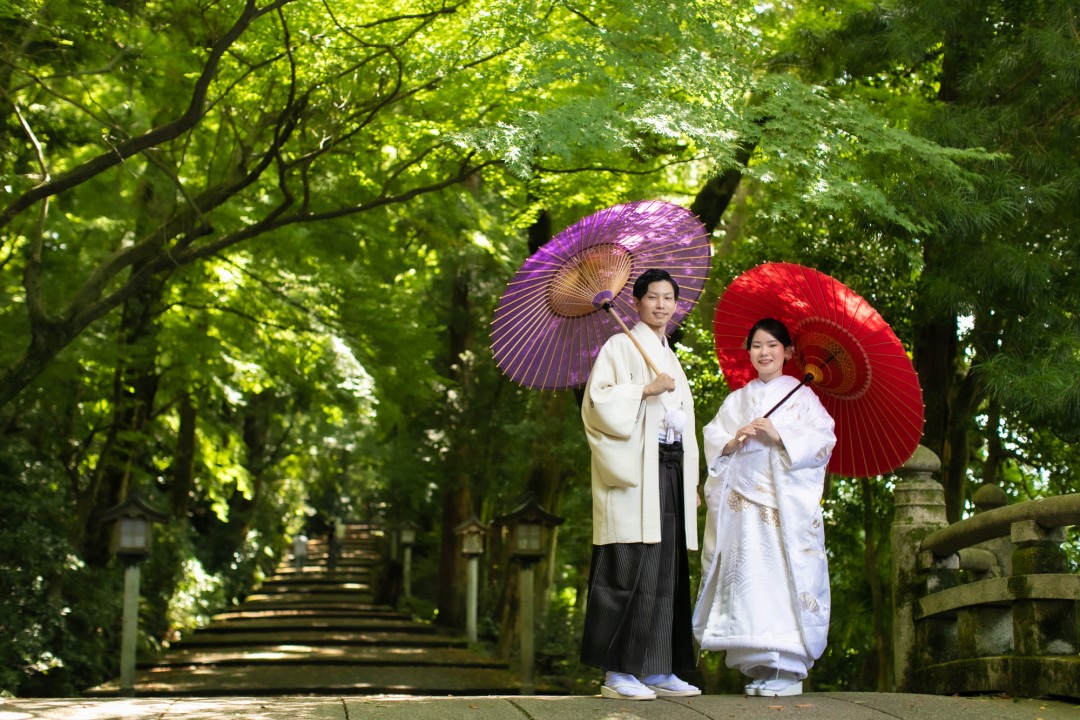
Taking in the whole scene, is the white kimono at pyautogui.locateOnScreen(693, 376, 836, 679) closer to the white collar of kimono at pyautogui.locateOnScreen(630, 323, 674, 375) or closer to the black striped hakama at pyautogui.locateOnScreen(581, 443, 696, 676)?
the black striped hakama at pyautogui.locateOnScreen(581, 443, 696, 676)

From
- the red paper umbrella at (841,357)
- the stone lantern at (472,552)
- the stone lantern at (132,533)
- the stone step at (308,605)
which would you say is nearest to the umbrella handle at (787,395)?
the red paper umbrella at (841,357)

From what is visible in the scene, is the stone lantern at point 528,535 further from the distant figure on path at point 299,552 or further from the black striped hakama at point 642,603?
the distant figure on path at point 299,552

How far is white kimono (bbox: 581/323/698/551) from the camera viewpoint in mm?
4625

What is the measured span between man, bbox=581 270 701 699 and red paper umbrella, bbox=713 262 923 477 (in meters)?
0.55

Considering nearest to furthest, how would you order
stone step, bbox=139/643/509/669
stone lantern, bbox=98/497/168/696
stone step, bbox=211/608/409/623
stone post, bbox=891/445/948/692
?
stone post, bbox=891/445/948/692 < stone lantern, bbox=98/497/168/696 < stone step, bbox=139/643/509/669 < stone step, bbox=211/608/409/623

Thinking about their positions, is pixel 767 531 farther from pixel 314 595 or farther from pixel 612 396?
pixel 314 595

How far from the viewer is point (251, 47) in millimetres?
7477

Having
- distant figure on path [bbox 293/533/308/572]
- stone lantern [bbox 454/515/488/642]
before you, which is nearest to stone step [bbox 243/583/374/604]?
distant figure on path [bbox 293/533/308/572]

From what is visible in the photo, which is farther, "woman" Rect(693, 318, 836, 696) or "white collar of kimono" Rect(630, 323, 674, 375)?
"white collar of kimono" Rect(630, 323, 674, 375)

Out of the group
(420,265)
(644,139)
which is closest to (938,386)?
(644,139)

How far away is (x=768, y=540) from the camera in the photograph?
15.7 feet

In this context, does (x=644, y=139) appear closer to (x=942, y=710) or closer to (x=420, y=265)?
(x=942, y=710)

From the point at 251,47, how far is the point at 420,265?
798cm

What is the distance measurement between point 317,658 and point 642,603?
9830mm
